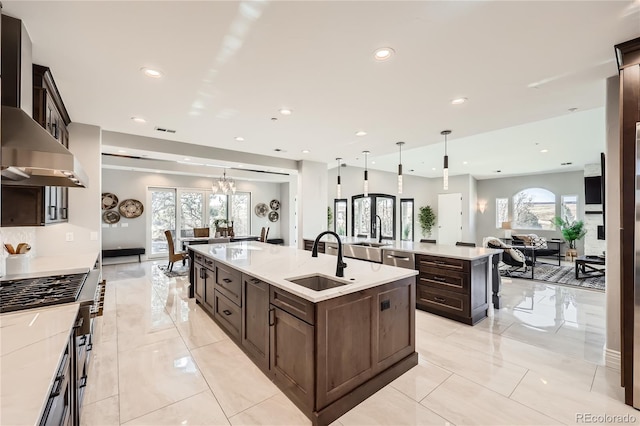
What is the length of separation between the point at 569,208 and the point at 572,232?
4.36 feet

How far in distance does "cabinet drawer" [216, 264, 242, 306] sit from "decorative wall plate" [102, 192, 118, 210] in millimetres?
6676

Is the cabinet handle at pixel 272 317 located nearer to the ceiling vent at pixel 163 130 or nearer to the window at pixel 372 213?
the ceiling vent at pixel 163 130

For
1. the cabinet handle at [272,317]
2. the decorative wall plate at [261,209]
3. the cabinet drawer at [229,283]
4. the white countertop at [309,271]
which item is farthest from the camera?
the decorative wall plate at [261,209]

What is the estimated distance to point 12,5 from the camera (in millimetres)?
1730

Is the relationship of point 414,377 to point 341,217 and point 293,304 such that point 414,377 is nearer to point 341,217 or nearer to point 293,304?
point 293,304

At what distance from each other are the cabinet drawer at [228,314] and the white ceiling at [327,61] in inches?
Answer: 90.1

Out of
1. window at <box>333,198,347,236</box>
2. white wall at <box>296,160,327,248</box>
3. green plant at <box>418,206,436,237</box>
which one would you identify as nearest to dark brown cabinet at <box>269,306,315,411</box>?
white wall at <box>296,160,327,248</box>

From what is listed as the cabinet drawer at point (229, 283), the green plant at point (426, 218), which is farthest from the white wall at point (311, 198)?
the green plant at point (426, 218)

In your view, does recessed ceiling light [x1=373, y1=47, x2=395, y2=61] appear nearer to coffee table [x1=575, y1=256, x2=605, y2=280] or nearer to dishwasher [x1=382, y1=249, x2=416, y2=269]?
dishwasher [x1=382, y1=249, x2=416, y2=269]

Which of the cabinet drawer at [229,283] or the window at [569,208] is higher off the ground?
the window at [569,208]

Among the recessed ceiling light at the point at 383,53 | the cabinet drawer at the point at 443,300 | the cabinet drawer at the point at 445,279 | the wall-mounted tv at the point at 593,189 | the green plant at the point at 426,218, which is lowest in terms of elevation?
the cabinet drawer at the point at 443,300

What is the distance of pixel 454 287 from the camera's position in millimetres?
3734

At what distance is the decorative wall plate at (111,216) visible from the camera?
801 cm

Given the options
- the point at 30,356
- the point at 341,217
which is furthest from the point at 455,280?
the point at 341,217
